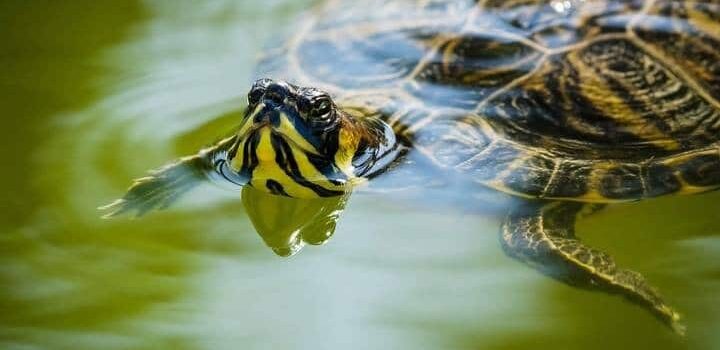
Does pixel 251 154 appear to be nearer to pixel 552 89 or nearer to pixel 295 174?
pixel 295 174

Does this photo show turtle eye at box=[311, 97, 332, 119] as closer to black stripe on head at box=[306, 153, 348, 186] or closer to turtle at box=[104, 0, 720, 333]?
turtle at box=[104, 0, 720, 333]

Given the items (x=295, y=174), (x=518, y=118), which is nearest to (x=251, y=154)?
(x=295, y=174)

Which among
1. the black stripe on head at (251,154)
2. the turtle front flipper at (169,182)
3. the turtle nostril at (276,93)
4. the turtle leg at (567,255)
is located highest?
the turtle front flipper at (169,182)

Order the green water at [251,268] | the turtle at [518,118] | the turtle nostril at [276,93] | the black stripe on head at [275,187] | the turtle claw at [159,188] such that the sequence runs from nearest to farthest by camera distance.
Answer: the green water at [251,268], the turtle nostril at [276,93], the turtle at [518,118], the black stripe on head at [275,187], the turtle claw at [159,188]

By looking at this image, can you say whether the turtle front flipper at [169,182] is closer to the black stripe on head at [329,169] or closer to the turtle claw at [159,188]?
the turtle claw at [159,188]

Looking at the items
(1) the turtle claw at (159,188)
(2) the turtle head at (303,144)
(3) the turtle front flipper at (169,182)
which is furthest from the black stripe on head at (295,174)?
(1) the turtle claw at (159,188)

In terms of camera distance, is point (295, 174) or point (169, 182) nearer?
point (295, 174)

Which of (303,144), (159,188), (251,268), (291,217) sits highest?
(159,188)

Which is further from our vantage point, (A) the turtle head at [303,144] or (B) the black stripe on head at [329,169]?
(B) the black stripe on head at [329,169]
